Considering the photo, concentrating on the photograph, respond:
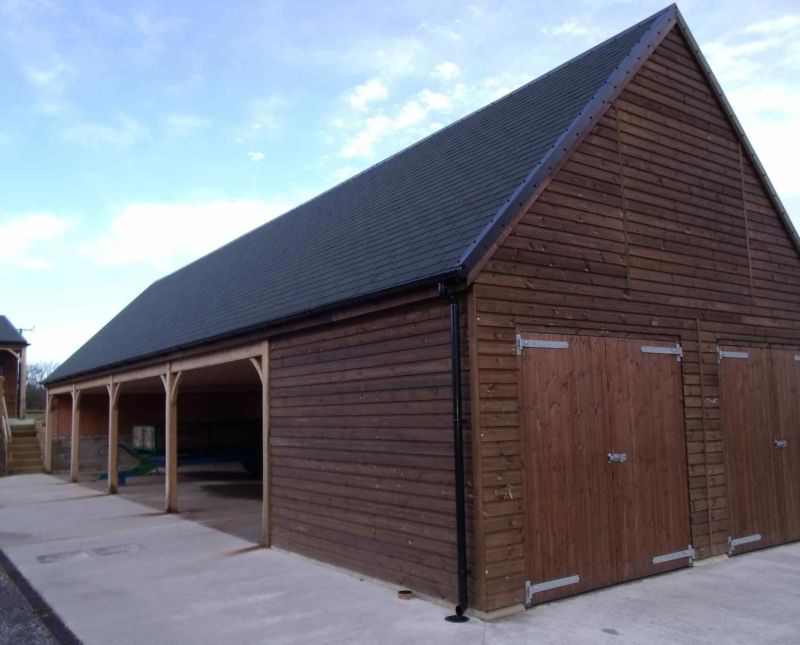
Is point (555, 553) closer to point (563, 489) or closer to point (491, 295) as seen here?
point (563, 489)

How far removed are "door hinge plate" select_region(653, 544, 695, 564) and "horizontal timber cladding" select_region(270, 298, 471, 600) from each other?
8.03ft

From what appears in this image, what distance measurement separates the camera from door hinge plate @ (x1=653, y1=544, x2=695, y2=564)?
278 inches

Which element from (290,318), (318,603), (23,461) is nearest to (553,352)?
(318,603)

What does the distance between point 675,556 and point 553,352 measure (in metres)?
2.65

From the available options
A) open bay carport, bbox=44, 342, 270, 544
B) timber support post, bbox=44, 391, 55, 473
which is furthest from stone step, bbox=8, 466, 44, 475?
open bay carport, bbox=44, 342, 270, 544

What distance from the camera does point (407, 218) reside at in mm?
8625

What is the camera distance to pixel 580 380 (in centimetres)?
675

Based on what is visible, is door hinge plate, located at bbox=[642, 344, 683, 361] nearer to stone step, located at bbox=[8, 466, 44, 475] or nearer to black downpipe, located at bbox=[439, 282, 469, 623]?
black downpipe, located at bbox=[439, 282, 469, 623]

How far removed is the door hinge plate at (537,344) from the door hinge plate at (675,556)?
7.98ft

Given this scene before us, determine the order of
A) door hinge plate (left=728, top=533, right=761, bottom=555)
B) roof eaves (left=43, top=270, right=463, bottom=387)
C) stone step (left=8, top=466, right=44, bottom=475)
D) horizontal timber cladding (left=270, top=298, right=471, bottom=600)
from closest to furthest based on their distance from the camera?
1. roof eaves (left=43, top=270, right=463, bottom=387)
2. horizontal timber cladding (left=270, top=298, right=471, bottom=600)
3. door hinge plate (left=728, top=533, right=761, bottom=555)
4. stone step (left=8, top=466, right=44, bottom=475)

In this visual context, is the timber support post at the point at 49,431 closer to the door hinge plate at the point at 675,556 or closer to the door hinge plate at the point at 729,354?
the door hinge plate at the point at 675,556

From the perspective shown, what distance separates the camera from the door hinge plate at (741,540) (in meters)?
7.82

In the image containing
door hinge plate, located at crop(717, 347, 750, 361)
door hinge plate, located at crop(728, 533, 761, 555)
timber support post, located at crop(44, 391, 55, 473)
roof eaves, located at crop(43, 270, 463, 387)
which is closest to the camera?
roof eaves, located at crop(43, 270, 463, 387)

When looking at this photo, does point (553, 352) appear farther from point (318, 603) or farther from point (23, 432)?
point (23, 432)
